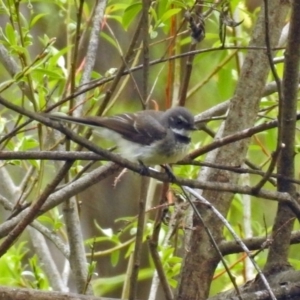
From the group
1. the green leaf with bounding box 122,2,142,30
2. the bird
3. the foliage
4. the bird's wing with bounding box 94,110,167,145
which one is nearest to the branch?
the foliage

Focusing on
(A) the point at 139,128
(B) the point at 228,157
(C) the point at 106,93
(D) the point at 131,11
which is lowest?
(B) the point at 228,157

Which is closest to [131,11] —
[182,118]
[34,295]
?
[182,118]

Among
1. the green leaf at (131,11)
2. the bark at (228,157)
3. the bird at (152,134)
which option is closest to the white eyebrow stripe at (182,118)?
the bird at (152,134)

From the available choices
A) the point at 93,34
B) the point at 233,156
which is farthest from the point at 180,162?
the point at 93,34

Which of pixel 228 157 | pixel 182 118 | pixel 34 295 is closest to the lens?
pixel 34 295

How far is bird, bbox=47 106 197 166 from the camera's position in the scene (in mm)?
2635

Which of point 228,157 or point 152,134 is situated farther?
point 152,134

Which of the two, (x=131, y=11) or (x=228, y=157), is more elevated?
(x=131, y=11)

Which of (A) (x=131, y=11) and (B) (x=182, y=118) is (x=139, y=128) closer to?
(B) (x=182, y=118)

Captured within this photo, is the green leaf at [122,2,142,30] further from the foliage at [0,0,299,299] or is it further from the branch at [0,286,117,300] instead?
the branch at [0,286,117,300]

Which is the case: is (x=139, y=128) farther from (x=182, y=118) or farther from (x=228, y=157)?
(x=228, y=157)

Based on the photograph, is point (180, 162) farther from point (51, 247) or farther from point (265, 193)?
point (51, 247)

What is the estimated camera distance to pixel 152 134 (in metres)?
2.78

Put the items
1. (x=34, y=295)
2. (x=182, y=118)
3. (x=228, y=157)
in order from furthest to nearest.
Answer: (x=182, y=118)
(x=228, y=157)
(x=34, y=295)
